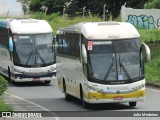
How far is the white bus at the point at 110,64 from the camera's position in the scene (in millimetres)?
21234

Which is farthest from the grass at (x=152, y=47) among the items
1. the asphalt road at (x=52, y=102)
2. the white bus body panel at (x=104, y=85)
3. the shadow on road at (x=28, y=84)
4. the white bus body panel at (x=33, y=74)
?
the white bus body panel at (x=104, y=85)

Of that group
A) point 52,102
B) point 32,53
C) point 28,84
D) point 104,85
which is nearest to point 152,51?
point 28,84

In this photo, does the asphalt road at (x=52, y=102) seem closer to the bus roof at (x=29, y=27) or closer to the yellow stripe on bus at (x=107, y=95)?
the yellow stripe on bus at (x=107, y=95)

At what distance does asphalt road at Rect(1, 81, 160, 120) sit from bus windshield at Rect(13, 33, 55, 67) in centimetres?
142

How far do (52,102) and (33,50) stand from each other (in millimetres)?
8916

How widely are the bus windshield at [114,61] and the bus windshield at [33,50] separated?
1239cm

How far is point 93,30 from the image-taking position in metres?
22.0

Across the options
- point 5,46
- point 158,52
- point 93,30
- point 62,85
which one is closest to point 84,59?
point 93,30

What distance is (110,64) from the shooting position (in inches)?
846

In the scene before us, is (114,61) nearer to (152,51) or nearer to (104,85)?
(104,85)

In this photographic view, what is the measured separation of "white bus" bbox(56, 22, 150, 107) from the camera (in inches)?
836

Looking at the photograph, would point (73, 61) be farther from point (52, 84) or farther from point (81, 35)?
point (52, 84)

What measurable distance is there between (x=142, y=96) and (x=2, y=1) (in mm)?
75592

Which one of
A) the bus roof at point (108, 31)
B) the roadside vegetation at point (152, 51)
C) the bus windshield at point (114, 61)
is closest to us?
the bus windshield at point (114, 61)
